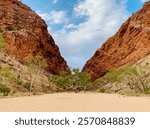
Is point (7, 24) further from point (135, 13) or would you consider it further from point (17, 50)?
point (135, 13)

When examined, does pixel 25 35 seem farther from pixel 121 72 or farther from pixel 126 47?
pixel 121 72

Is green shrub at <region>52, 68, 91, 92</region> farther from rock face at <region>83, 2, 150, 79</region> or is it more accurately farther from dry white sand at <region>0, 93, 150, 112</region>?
dry white sand at <region>0, 93, 150, 112</region>

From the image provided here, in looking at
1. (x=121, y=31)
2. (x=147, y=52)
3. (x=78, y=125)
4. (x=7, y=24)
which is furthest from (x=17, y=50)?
(x=78, y=125)

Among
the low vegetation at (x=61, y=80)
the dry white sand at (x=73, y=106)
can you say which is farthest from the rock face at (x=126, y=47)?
the dry white sand at (x=73, y=106)

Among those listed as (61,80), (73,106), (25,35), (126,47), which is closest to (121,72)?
(61,80)

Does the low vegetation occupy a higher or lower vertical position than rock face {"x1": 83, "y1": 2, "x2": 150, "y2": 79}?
lower

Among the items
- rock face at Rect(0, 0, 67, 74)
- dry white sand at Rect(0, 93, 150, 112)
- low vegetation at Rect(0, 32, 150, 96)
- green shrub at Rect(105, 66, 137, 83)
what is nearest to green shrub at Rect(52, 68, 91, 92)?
low vegetation at Rect(0, 32, 150, 96)
